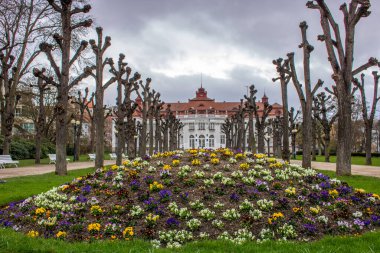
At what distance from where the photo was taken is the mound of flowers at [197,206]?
6.20 metres

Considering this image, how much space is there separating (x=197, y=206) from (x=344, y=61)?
35.2ft

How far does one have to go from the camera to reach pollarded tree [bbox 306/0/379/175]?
47.1 ft

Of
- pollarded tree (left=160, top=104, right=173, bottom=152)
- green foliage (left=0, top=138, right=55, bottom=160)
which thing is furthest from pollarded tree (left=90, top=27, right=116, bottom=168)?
pollarded tree (left=160, top=104, right=173, bottom=152)

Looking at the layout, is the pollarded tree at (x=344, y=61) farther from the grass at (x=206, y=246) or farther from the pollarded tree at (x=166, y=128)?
the pollarded tree at (x=166, y=128)

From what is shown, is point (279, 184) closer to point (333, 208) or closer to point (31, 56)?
point (333, 208)

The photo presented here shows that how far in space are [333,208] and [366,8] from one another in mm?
9829

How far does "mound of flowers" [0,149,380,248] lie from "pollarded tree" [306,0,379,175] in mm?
5515

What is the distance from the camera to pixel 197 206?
704cm

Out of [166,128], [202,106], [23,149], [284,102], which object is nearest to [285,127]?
[284,102]

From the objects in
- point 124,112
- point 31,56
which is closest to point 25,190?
point 124,112

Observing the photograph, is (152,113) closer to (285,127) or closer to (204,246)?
(285,127)

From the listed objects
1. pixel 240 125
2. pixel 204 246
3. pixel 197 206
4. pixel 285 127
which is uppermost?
pixel 240 125

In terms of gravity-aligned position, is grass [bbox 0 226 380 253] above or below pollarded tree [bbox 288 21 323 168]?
below

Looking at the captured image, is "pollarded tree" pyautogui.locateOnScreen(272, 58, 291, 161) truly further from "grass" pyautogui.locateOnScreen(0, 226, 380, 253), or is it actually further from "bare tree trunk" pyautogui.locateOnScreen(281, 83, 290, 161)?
"grass" pyautogui.locateOnScreen(0, 226, 380, 253)
